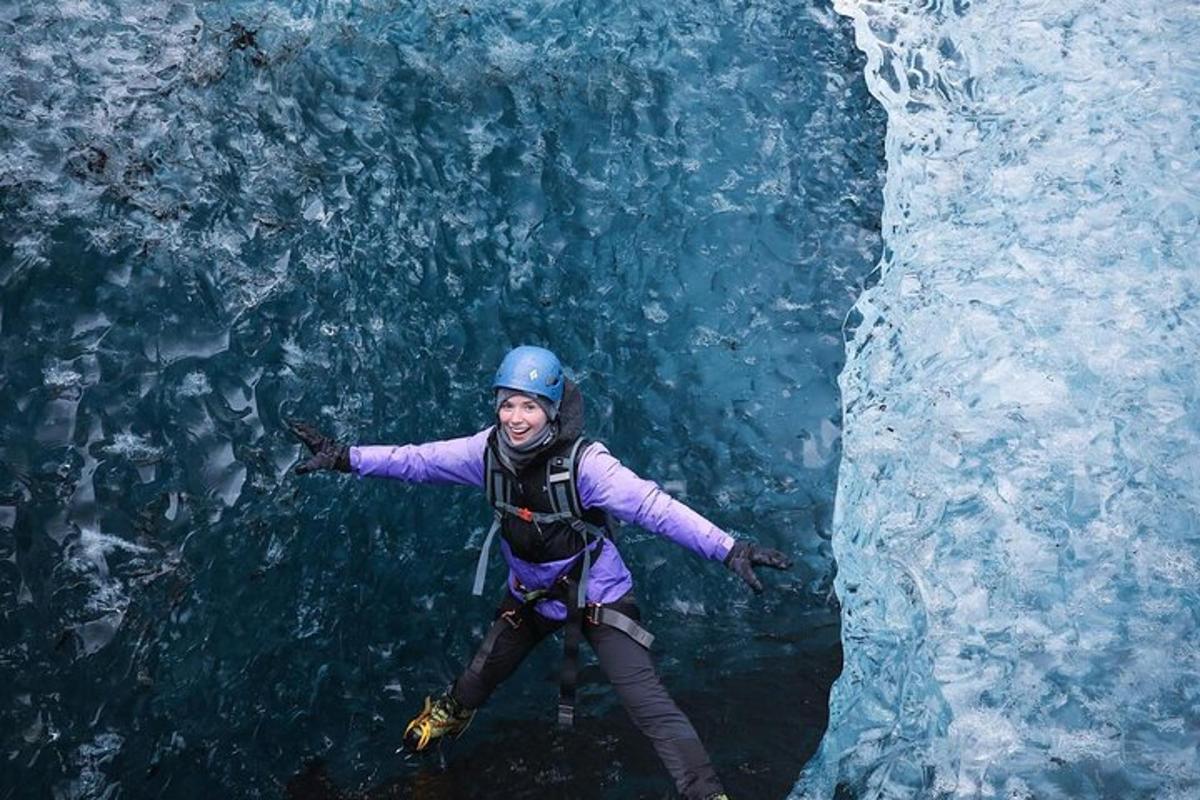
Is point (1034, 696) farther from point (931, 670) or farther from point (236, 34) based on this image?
point (236, 34)

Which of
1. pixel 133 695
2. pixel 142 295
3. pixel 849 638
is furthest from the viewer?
pixel 849 638

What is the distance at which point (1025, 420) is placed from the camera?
6.89 metres

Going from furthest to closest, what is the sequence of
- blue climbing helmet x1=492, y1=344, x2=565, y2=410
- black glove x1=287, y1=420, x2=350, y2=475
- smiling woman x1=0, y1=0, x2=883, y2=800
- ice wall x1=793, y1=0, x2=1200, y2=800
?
ice wall x1=793, y1=0, x2=1200, y2=800 < smiling woman x1=0, y1=0, x2=883, y2=800 < black glove x1=287, y1=420, x2=350, y2=475 < blue climbing helmet x1=492, y1=344, x2=565, y2=410

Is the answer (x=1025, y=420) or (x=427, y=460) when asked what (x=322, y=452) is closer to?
(x=427, y=460)

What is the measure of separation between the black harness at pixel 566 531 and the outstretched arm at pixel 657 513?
0.06 metres

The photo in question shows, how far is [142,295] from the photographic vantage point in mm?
6082

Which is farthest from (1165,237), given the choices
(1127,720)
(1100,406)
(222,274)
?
(222,274)

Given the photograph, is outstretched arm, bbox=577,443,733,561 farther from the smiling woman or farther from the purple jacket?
the smiling woman

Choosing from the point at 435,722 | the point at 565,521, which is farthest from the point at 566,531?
the point at 435,722

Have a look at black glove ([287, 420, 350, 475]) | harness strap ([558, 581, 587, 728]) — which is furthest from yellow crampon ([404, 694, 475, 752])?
black glove ([287, 420, 350, 475])

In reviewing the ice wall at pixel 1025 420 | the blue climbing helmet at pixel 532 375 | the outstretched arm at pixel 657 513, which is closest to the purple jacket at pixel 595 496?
the outstretched arm at pixel 657 513

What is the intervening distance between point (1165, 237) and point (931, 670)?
2.47m

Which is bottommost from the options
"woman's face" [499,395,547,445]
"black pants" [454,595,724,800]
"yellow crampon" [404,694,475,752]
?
"yellow crampon" [404,694,475,752]

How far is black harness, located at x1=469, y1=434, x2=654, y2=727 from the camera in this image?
215 inches
